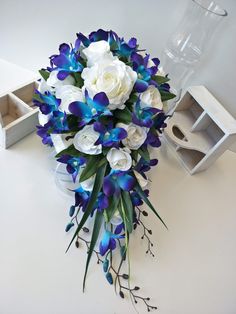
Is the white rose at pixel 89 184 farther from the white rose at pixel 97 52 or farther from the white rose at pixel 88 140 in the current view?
the white rose at pixel 97 52

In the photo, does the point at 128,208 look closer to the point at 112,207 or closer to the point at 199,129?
the point at 112,207

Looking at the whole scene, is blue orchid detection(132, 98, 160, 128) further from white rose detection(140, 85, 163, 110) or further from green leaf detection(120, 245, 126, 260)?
green leaf detection(120, 245, 126, 260)

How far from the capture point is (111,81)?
1.40 ft

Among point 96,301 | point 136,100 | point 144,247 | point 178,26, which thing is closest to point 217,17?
point 178,26

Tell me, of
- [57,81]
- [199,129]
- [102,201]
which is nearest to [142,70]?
[57,81]

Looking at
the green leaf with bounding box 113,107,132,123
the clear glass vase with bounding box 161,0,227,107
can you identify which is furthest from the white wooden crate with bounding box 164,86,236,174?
the green leaf with bounding box 113,107,132,123

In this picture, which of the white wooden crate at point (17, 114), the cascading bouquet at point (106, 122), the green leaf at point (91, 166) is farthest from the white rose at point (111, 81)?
the white wooden crate at point (17, 114)

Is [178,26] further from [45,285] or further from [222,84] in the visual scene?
[45,285]

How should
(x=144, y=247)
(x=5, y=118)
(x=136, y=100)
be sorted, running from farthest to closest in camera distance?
1. (x=5, y=118)
2. (x=144, y=247)
3. (x=136, y=100)

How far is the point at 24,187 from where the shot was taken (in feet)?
2.00

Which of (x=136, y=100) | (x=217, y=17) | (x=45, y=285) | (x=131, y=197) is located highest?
(x=217, y=17)

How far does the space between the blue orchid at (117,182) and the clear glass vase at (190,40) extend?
16.1 inches

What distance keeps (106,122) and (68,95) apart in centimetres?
→ 9

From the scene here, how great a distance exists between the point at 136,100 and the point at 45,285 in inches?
16.4
